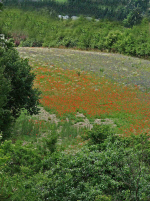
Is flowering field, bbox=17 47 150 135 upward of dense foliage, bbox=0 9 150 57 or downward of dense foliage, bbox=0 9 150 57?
downward

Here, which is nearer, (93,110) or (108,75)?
(93,110)

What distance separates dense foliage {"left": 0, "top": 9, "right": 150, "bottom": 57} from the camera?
54084 mm

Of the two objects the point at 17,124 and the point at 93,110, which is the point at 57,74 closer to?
the point at 93,110

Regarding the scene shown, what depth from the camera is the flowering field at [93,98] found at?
2039 cm

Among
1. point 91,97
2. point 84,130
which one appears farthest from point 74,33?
point 84,130

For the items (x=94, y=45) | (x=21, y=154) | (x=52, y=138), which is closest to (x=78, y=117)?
(x=52, y=138)

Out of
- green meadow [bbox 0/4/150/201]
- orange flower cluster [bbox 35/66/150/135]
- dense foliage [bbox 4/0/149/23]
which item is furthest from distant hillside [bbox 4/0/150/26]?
orange flower cluster [bbox 35/66/150/135]

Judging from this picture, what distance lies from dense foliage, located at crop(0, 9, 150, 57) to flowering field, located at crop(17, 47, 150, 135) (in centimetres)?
2472

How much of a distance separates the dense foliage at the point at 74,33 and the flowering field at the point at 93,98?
24.7 meters

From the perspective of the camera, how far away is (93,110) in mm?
21766

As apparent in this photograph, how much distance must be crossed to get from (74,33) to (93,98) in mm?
41731

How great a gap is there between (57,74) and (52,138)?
838 inches

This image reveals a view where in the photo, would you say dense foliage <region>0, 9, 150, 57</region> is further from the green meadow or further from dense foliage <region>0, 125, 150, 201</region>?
dense foliage <region>0, 125, 150, 201</region>

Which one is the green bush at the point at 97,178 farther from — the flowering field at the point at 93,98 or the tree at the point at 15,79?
the flowering field at the point at 93,98
